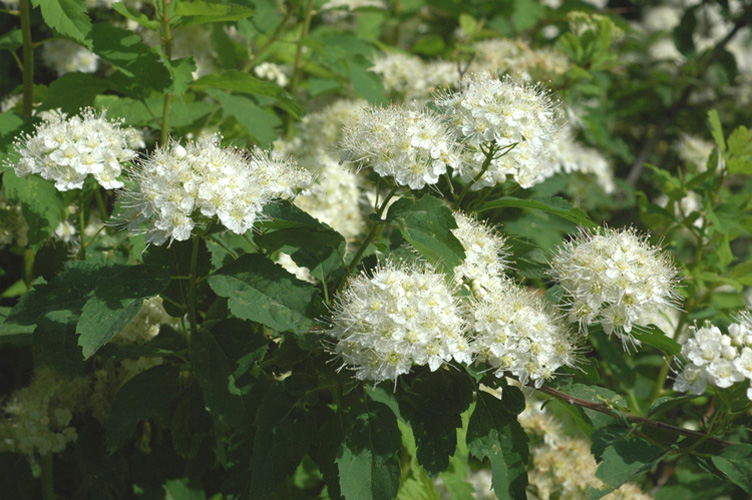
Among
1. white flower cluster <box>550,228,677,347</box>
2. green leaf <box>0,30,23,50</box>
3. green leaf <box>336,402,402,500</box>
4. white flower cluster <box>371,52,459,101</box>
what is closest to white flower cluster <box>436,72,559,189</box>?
white flower cluster <box>550,228,677,347</box>

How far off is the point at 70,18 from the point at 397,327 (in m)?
1.40

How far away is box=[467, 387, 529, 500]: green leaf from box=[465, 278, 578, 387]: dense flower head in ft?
0.37

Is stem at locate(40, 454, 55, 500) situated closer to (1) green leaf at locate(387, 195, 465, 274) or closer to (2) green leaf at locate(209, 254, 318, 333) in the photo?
(2) green leaf at locate(209, 254, 318, 333)

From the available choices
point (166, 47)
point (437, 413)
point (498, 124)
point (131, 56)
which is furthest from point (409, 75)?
point (437, 413)

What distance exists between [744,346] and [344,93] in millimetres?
2555

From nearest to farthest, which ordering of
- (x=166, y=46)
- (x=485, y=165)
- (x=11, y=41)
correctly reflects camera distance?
(x=485, y=165)
(x=166, y=46)
(x=11, y=41)

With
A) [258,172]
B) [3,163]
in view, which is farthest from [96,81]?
[258,172]

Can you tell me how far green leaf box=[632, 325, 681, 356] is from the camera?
5.69 ft

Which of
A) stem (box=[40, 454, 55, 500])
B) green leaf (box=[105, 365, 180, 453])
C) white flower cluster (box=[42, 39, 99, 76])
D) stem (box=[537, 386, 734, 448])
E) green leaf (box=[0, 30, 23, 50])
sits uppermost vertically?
green leaf (box=[0, 30, 23, 50])

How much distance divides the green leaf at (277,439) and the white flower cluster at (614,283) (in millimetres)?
716

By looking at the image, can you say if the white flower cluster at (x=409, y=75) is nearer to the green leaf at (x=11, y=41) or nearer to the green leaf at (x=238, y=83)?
the green leaf at (x=238, y=83)

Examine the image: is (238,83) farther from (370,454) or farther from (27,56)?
(370,454)

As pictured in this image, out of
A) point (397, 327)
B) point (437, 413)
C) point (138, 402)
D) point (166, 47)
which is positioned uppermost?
point (166, 47)

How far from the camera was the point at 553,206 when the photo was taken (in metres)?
1.93
